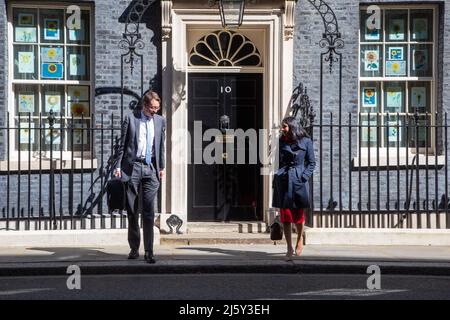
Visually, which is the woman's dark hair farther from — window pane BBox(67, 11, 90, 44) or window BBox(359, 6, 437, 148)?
window pane BBox(67, 11, 90, 44)

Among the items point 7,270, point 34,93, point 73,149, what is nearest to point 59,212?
point 73,149

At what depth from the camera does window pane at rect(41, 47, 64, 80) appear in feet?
45.1

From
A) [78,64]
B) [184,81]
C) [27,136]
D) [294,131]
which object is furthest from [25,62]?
[294,131]

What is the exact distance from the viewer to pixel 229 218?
14000mm

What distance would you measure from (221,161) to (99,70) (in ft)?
7.31

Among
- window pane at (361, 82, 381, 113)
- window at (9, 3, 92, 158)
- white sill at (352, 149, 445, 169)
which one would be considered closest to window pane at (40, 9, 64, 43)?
window at (9, 3, 92, 158)

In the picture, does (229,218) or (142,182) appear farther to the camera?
(229,218)

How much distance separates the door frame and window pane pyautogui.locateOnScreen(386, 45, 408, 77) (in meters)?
1.55

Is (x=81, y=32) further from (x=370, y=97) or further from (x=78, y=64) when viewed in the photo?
(x=370, y=97)

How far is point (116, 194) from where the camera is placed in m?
10.4

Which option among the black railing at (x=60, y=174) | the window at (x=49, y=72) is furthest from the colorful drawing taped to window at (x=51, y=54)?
the black railing at (x=60, y=174)

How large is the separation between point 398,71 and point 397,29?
63 centimetres

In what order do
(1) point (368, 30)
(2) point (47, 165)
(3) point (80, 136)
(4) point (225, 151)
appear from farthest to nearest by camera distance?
(1) point (368, 30) → (4) point (225, 151) → (3) point (80, 136) → (2) point (47, 165)
